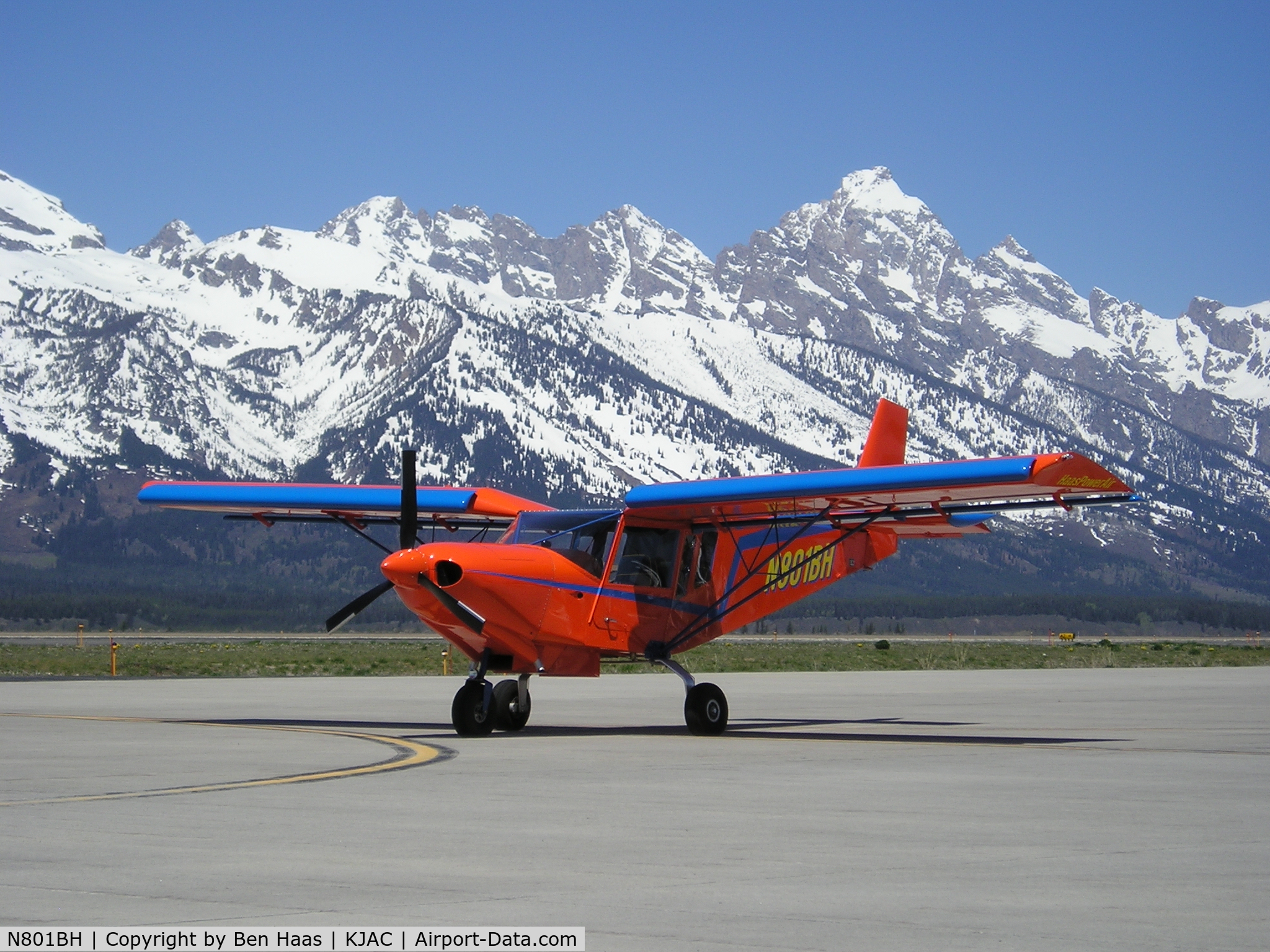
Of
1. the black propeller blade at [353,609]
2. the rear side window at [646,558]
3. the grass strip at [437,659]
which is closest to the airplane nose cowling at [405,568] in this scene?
the black propeller blade at [353,609]

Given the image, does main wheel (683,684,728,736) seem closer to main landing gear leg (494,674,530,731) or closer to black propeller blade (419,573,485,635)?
main landing gear leg (494,674,530,731)

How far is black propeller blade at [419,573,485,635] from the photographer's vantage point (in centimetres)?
1705

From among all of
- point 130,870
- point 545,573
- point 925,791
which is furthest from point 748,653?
point 130,870

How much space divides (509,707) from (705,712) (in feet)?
8.17

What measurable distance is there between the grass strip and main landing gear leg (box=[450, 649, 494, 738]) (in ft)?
42.2

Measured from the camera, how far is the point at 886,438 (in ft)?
81.4

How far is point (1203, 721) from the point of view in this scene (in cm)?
2288

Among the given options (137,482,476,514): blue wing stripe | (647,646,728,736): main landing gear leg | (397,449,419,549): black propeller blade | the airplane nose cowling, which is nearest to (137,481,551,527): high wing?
(137,482,476,514): blue wing stripe

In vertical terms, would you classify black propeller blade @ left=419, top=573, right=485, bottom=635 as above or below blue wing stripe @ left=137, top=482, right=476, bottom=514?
below

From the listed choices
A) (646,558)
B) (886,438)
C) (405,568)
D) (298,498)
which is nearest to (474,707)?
(405,568)

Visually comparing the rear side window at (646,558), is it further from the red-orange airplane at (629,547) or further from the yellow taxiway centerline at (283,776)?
the yellow taxiway centerline at (283,776)

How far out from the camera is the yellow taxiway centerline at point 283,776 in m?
11.8

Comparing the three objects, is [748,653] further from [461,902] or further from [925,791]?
[461,902]

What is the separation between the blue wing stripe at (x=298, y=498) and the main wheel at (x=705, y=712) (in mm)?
4648
